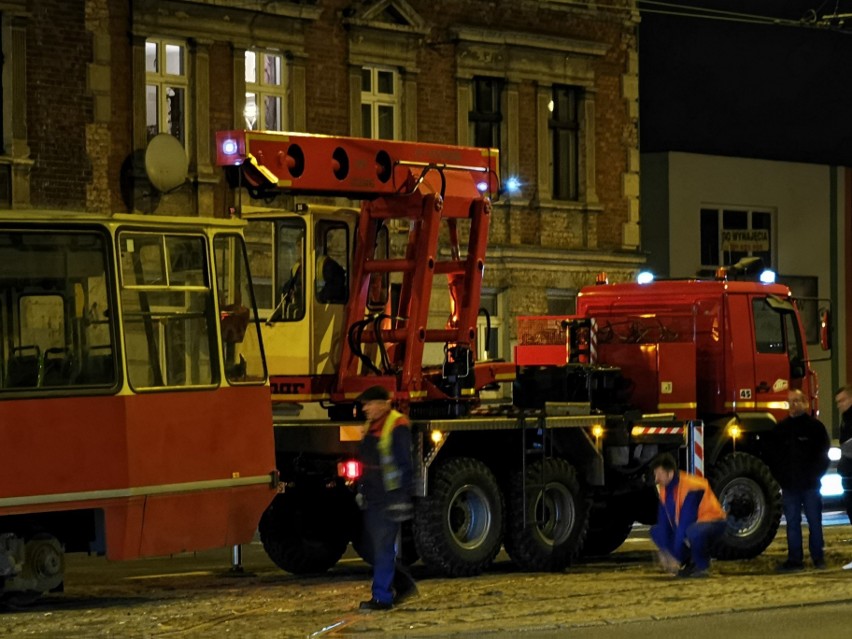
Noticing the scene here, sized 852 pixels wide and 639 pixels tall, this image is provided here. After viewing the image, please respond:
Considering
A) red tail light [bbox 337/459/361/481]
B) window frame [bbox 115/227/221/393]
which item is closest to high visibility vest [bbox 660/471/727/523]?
red tail light [bbox 337/459/361/481]

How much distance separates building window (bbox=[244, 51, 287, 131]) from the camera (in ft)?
86.7

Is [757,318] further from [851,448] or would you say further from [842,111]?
[842,111]

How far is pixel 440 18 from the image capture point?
92.9 ft

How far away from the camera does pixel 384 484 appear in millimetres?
12930

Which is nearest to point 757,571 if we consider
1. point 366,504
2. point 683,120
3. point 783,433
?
point 783,433

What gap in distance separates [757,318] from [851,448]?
283 centimetres

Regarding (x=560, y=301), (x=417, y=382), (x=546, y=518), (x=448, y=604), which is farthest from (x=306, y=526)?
(x=560, y=301)

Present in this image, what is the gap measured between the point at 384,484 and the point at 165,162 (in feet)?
41.4

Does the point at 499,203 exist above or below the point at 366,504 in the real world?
above

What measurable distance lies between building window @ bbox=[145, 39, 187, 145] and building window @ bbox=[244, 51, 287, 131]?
1.08 metres

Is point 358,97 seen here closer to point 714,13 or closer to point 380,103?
point 380,103

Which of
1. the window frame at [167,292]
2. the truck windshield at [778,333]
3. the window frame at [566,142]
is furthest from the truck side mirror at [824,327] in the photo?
the window frame at [566,142]

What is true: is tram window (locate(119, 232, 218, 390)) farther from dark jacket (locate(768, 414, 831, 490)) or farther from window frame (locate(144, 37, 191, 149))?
window frame (locate(144, 37, 191, 149))

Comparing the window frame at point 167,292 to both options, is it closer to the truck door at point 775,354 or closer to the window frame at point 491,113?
the truck door at point 775,354
